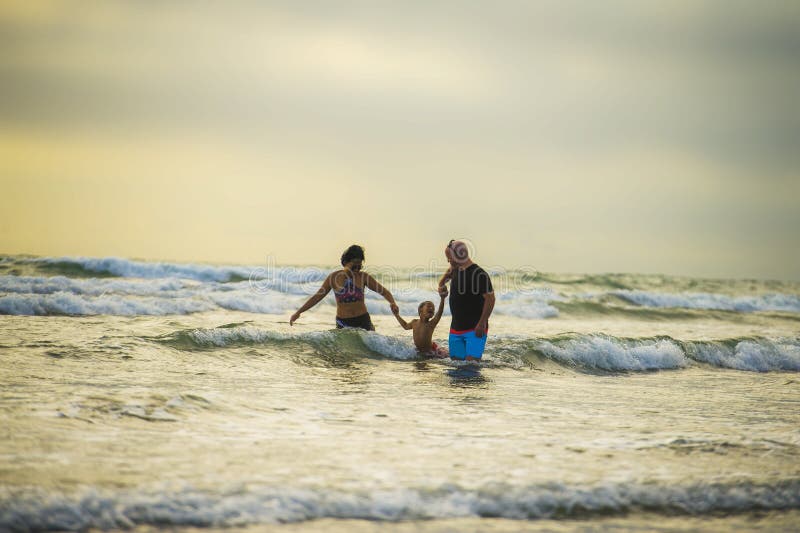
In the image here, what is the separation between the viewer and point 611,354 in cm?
1336

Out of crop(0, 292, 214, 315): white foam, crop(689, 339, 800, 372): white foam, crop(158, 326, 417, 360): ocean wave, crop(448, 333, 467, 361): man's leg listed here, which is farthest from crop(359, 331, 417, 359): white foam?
crop(0, 292, 214, 315): white foam

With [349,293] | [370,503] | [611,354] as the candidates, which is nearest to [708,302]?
[611,354]

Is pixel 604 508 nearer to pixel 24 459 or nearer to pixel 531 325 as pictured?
pixel 24 459

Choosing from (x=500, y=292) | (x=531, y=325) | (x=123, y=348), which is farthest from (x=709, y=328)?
(x=123, y=348)

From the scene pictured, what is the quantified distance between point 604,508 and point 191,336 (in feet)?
26.8

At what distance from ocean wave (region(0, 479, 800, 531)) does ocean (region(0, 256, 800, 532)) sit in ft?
0.04

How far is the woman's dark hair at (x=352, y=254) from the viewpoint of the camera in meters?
11.9

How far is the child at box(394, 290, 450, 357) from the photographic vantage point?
1170 centimetres

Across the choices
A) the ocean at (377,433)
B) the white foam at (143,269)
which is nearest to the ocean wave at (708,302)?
the white foam at (143,269)

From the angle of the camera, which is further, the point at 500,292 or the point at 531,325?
the point at 500,292

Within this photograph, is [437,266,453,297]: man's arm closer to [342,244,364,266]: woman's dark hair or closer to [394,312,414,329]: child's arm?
[394,312,414,329]: child's arm

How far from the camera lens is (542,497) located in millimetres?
4809

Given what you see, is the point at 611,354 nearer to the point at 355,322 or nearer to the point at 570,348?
the point at 570,348

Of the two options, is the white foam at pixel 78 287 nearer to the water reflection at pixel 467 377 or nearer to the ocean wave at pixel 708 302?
the water reflection at pixel 467 377
